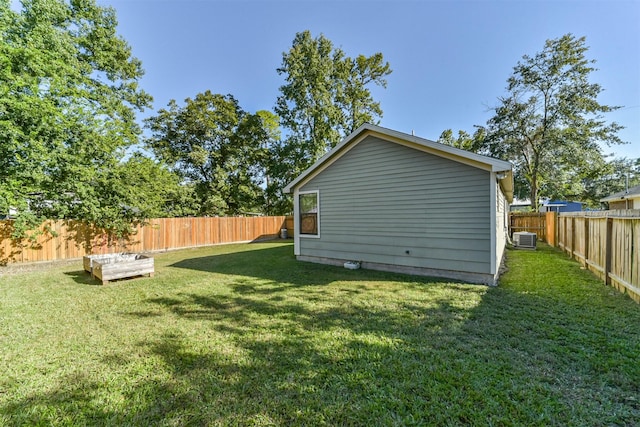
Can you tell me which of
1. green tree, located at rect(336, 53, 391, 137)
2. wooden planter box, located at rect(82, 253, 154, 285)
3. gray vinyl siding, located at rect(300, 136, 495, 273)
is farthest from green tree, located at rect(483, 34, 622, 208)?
A: wooden planter box, located at rect(82, 253, 154, 285)

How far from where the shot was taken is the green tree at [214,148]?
19094 millimetres

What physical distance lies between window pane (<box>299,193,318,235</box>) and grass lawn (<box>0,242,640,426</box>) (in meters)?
3.51

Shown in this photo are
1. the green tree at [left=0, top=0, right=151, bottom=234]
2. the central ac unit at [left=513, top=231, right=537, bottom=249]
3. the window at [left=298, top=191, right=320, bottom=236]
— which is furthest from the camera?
the central ac unit at [left=513, top=231, right=537, bottom=249]

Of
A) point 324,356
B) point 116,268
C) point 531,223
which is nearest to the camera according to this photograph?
point 324,356

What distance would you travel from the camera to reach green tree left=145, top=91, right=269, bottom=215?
1909 cm

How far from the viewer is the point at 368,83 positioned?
2158 cm

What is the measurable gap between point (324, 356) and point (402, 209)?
474 cm

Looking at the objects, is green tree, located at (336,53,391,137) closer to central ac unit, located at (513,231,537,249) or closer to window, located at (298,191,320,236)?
window, located at (298,191,320,236)

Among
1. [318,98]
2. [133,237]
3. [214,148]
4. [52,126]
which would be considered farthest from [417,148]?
[214,148]

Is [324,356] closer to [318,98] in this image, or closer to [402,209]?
[402,209]

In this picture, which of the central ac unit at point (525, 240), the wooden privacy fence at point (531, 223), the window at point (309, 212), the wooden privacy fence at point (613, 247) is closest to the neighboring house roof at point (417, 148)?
the window at point (309, 212)

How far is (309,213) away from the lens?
8.91 metres

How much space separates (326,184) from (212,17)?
26.6 feet

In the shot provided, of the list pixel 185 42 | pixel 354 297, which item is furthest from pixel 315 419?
pixel 185 42
